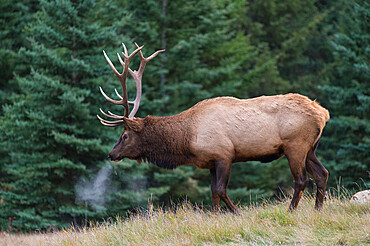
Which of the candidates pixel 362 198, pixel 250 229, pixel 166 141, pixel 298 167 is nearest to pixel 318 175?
pixel 298 167

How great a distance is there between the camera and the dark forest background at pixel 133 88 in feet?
51.1

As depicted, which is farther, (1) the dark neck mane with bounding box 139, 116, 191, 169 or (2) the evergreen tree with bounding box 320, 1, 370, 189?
(2) the evergreen tree with bounding box 320, 1, 370, 189

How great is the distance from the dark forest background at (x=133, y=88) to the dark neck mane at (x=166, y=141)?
6.63ft

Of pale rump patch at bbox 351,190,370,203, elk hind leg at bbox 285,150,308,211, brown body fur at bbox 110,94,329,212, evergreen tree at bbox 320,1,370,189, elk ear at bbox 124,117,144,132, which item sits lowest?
evergreen tree at bbox 320,1,370,189

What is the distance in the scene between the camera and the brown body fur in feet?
23.8

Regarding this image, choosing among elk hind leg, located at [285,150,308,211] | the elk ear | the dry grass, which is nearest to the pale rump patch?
the dry grass

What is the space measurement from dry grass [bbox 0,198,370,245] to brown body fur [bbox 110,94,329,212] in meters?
0.49

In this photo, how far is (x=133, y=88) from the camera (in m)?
16.7

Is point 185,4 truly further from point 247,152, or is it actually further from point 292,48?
point 247,152

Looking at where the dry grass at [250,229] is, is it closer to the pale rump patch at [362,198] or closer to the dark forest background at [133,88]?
the pale rump patch at [362,198]

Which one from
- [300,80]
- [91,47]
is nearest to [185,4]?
[91,47]

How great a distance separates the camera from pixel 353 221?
20.6 ft

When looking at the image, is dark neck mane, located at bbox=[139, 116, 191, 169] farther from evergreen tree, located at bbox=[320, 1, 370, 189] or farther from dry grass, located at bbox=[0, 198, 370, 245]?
evergreen tree, located at bbox=[320, 1, 370, 189]

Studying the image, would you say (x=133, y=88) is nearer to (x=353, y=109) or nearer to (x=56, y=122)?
(x=56, y=122)
